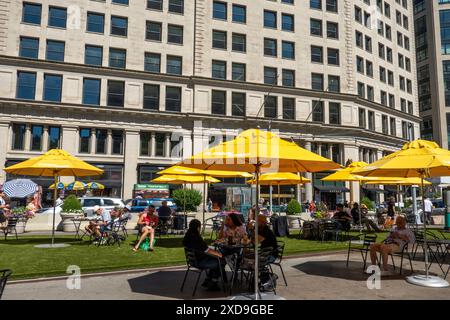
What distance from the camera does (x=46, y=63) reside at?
32.8 meters

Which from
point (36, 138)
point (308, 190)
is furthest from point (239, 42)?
point (36, 138)

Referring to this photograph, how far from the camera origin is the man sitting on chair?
871cm

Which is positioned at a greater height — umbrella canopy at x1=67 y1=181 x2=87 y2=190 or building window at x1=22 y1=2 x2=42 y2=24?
building window at x1=22 y1=2 x2=42 y2=24

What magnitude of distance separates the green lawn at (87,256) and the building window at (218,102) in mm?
24880

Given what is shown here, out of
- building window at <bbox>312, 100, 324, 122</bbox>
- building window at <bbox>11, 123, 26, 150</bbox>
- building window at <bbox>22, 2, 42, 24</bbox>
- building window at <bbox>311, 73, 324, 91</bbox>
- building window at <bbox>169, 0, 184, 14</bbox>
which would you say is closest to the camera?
building window at <bbox>11, 123, 26, 150</bbox>

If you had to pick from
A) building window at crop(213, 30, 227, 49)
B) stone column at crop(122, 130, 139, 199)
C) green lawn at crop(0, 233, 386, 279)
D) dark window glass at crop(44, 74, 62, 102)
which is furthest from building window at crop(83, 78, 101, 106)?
green lawn at crop(0, 233, 386, 279)

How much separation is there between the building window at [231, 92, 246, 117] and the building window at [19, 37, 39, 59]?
62.2 feet

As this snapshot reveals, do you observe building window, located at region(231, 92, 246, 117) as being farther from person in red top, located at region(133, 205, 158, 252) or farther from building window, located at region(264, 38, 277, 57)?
person in red top, located at region(133, 205, 158, 252)

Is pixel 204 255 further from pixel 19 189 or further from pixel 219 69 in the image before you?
pixel 219 69

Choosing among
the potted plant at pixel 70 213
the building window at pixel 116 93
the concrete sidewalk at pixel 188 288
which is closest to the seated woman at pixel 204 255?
the concrete sidewalk at pixel 188 288

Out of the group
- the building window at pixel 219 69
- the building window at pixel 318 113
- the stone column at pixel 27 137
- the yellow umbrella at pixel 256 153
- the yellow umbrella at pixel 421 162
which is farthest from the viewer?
the building window at pixel 318 113

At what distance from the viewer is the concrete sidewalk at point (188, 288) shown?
693cm

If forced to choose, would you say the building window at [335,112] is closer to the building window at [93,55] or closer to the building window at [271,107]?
the building window at [271,107]

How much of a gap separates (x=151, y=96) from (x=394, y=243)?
1208 inches
